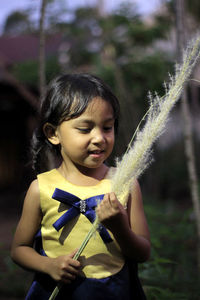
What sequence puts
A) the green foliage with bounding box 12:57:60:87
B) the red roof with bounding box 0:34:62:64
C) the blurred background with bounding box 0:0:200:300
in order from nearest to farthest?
the blurred background with bounding box 0:0:200:300
the green foliage with bounding box 12:57:60:87
the red roof with bounding box 0:34:62:64

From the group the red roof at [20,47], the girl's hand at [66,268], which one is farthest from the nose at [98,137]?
the red roof at [20,47]

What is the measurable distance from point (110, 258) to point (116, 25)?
17.9 ft

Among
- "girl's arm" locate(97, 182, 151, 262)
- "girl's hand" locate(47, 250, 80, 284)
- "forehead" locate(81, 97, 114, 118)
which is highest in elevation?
"forehead" locate(81, 97, 114, 118)

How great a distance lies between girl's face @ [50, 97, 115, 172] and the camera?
1484 mm

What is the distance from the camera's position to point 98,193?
1520 millimetres

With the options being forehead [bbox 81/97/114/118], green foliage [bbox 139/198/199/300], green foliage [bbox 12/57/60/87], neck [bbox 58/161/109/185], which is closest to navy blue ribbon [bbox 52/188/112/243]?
neck [bbox 58/161/109/185]

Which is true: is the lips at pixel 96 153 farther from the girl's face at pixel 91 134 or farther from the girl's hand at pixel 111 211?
the girl's hand at pixel 111 211

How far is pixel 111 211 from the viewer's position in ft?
4.26

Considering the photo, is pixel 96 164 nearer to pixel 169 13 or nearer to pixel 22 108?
pixel 169 13

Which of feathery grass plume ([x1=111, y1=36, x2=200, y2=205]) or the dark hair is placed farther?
the dark hair

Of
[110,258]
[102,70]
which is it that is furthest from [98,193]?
[102,70]

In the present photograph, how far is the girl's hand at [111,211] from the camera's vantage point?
4.25 feet

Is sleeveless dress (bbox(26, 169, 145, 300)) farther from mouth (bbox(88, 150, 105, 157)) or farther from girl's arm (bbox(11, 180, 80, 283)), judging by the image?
mouth (bbox(88, 150, 105, 157))

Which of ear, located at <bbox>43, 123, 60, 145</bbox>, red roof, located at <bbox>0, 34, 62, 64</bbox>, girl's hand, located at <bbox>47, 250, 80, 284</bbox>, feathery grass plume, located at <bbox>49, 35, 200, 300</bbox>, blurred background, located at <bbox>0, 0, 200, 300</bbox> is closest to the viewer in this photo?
feathery grass plume, located at <bbox>49, 35, 200, 300</bbox>
